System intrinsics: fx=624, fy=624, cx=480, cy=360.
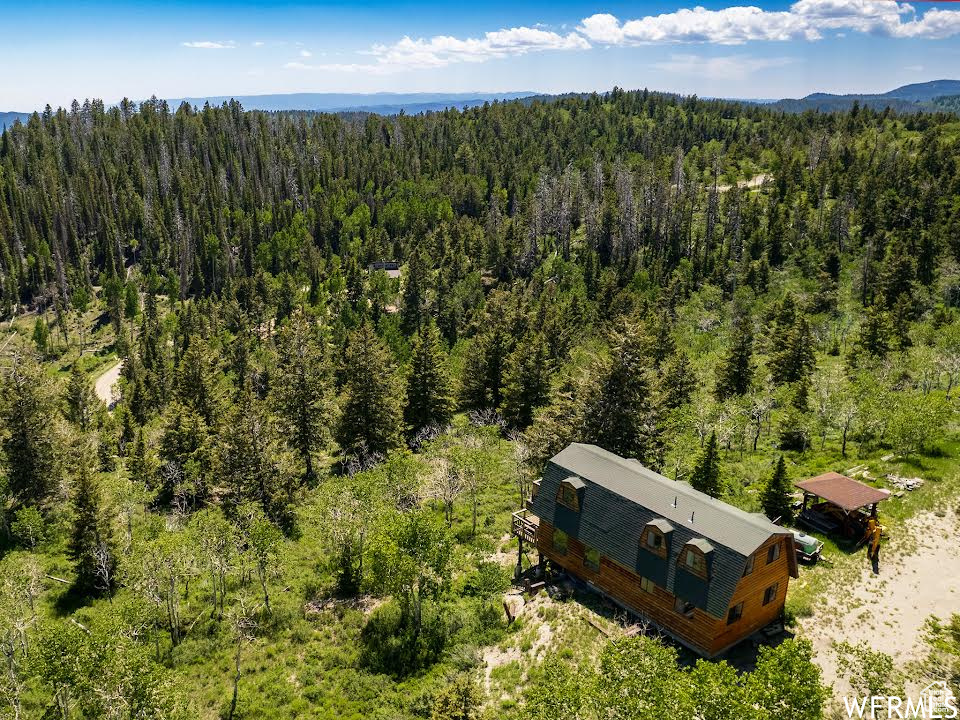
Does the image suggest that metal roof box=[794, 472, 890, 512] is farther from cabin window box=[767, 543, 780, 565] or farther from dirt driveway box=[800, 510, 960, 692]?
cabin window box=[767, 543, 780, 565]

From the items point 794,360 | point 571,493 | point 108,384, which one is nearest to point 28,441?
point 571,493

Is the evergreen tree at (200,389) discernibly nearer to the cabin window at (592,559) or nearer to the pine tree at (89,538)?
the pine tree at (89,538)

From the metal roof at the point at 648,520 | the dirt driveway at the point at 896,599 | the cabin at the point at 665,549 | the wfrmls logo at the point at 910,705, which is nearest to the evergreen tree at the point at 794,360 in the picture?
the dirt driveway at the point at 896,599

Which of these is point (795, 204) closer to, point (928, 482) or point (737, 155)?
point (737, 155)

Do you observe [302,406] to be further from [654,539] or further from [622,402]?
[654,539]

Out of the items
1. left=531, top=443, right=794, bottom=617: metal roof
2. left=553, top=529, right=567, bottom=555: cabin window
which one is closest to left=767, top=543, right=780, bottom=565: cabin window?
left=531, top=443, right=794, bottom=617: metal roof

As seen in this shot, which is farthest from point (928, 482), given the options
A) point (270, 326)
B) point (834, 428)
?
point (270, 326)
